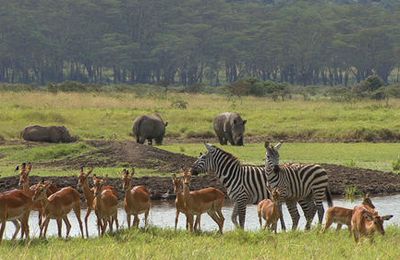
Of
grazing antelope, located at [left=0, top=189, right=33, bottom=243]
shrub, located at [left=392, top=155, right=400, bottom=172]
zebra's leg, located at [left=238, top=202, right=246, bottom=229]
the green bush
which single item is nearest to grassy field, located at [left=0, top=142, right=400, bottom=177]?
shrub, located at [left=392, top=155, right=400, bottom=172]

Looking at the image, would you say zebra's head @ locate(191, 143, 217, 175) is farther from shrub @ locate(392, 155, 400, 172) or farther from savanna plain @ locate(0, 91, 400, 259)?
shrub @ locate(392, 155, 400, 172)

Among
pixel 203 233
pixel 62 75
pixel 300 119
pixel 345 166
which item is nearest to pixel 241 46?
pixel 62 75

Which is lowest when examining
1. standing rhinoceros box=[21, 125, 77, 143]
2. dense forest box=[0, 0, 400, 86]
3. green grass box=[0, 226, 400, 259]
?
standing rhinoceros box=[21, 125, 77, 143]

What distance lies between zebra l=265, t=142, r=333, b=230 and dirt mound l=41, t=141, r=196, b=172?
350 inches

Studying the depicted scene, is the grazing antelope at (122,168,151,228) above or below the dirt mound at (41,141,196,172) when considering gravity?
above

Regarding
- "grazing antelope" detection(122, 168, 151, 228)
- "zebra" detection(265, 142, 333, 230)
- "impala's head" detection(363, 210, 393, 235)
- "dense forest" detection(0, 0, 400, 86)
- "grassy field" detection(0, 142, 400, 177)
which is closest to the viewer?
"impala's head" detection(363, 210, 393, 235)

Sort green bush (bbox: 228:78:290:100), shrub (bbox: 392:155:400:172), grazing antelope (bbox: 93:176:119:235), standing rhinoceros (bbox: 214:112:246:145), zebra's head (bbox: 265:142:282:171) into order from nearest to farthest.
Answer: grazing antelope (bbox: 93:176:119:235) < zebra's head (bbox: 265:142:282:171) < shrub (bbox: 392:155:400:172) < standing rhinoceros (bbox: 214:112:246:145) < green bush (bbox: 228:78:290:100)

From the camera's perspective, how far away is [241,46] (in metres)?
107

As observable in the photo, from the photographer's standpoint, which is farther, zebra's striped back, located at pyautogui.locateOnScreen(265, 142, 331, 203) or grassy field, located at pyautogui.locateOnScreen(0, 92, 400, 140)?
grassy field, located at pyautogui.locateOnScreen(0, 92, 400, 140)

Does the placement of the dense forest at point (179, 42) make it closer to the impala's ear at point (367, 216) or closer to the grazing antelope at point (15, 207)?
the grazing antelope at point (15, 207)

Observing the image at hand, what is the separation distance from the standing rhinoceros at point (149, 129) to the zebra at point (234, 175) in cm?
1836

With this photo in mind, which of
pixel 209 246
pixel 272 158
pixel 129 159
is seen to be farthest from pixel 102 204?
pixel 129 159

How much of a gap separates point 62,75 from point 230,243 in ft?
325

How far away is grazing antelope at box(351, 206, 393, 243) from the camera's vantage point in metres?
12.4
